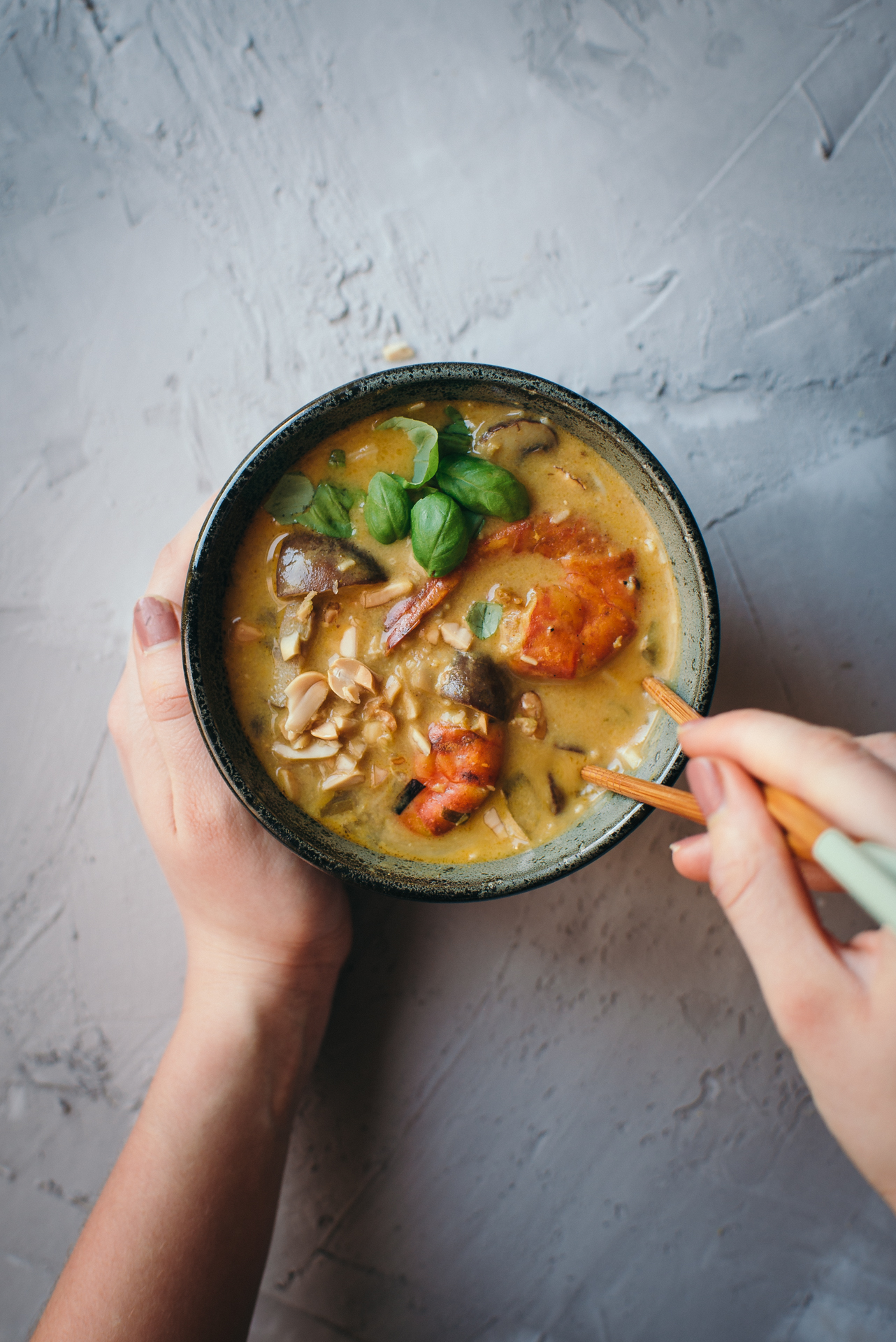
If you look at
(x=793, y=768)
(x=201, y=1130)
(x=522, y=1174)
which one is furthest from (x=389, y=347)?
(x=522, y=1174)

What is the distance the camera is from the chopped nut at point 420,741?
63.7 inches

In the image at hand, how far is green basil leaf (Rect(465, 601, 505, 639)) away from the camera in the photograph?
162 centimetres

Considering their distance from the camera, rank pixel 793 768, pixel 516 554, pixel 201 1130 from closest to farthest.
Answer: pixel 793 768, pixel 516 554, pixel 201 1130

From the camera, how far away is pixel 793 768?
1069 mm

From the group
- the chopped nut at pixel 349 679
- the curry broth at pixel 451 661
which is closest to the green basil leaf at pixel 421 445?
the curry broth at pixel 451 661

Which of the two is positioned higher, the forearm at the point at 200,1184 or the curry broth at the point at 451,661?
the curry broth at the point at 451,661

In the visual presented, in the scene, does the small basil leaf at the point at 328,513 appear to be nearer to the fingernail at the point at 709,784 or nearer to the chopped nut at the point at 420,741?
the chopped nut at the point at 420,741

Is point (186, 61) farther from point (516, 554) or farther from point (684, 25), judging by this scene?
point (516, 554)

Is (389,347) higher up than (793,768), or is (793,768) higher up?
(389,347)

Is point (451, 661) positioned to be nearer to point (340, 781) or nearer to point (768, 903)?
point (340, 781)

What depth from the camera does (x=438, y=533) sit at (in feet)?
4.90

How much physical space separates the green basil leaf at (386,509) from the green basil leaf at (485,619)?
22 cm

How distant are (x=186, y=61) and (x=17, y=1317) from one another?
349cm

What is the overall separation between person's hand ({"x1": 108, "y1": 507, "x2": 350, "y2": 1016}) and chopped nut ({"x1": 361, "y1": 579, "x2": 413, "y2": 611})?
457mm
